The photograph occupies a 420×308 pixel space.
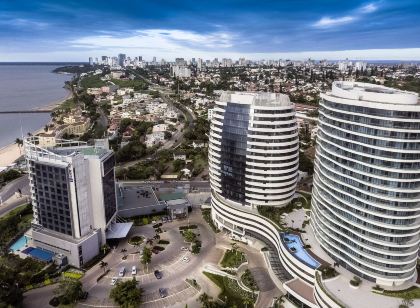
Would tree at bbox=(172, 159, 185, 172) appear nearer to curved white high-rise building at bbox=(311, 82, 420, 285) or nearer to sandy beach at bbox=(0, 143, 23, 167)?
sandy beach at bbox=(0, 143, 23, 167)

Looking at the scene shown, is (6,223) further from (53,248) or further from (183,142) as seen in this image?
(183,142)

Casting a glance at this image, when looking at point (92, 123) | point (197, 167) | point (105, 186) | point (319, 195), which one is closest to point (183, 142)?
point (197, 167)

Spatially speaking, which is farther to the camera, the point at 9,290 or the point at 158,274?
the point at 158,274

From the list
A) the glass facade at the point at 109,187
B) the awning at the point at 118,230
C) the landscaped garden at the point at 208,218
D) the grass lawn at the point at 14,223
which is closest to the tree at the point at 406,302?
the landscaped garden at the point at 208,218

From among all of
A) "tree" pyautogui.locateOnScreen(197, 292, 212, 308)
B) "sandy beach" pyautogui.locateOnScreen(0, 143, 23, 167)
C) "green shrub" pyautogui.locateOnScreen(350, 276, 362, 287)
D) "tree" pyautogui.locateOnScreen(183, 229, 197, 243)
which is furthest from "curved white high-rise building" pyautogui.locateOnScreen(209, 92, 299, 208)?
"sandy beach" pyautogui.locateOnScreen(0, 143, 23, 167)

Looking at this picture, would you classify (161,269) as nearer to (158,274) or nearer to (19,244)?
(158,274)

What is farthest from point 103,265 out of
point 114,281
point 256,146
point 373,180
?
point 373,180
